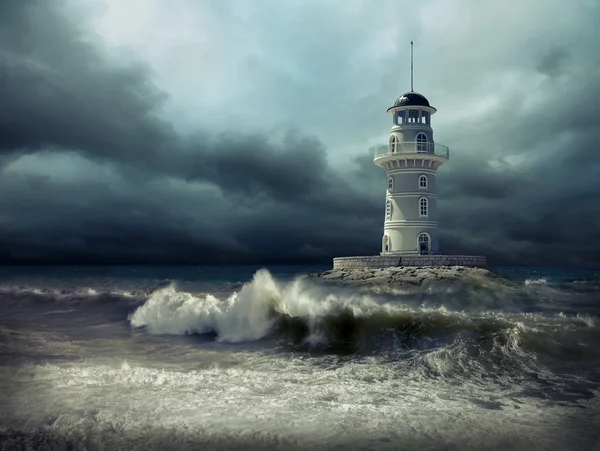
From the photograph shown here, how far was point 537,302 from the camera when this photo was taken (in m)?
19.7

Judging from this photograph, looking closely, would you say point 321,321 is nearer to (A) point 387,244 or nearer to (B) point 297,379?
(B) point 297,379

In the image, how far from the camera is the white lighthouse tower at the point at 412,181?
105 ft

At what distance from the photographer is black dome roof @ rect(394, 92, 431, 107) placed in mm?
32969

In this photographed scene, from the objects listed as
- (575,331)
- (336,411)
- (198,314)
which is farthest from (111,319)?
(575,331)

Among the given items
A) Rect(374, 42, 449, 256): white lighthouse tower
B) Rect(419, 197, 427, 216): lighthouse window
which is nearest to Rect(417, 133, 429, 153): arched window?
Rect(374, 42, 449, 256): white lighthouse tower

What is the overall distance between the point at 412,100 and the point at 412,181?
559 centimetres

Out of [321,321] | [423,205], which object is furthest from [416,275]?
[321,321]

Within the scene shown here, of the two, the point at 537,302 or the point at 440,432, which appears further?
the point at 537,302

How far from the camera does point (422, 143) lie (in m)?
32.3

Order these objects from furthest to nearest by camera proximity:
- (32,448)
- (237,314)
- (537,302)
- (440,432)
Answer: (537,302) → (237,314) → (440,432) → (32,448)

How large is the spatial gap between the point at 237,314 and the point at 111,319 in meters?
5.38

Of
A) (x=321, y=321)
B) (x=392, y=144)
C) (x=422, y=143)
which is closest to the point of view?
(x=321, y=321)

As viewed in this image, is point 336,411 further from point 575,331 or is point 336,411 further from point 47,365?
point 575,331

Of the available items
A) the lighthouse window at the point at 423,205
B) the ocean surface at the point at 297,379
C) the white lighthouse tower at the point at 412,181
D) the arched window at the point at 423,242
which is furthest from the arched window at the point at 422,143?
the ocean surface at the point at 297,379
